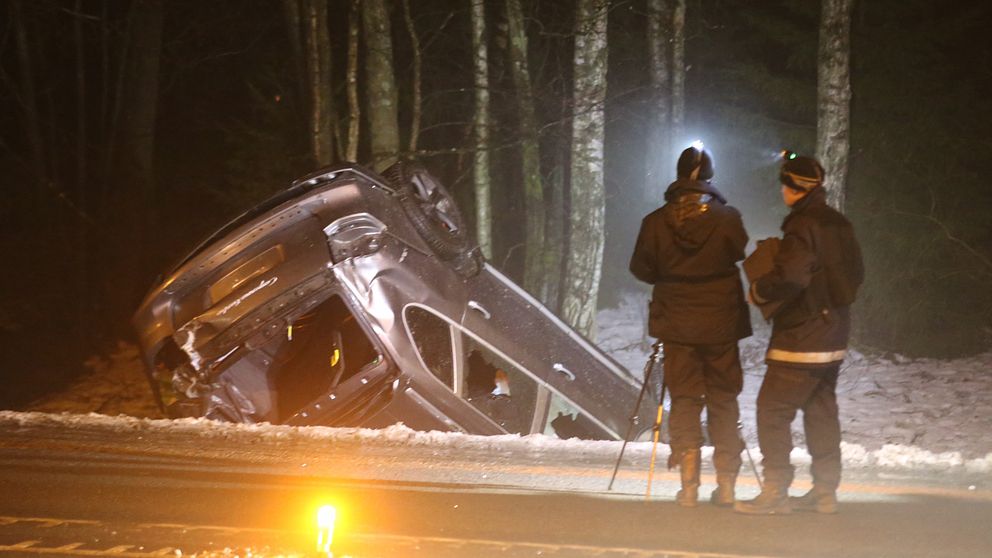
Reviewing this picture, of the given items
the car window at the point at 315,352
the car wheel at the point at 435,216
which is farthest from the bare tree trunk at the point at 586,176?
the car wheel at the point at 435,216

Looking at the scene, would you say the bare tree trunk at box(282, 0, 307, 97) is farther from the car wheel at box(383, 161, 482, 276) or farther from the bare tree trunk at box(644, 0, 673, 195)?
the car wheel at box(383, 161, 482, 276)

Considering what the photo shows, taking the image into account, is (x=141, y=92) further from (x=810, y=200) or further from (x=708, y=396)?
(x=810, y=200)

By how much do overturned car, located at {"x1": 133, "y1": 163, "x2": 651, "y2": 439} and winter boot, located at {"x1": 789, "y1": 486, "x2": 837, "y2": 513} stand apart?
2.43 metres

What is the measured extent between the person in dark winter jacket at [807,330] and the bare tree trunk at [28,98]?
545 inches

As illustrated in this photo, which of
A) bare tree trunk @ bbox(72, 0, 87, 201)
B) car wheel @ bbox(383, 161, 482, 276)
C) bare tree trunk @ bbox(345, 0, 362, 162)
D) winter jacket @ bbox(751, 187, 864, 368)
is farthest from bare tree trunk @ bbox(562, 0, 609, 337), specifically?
bare tree trunk @ bbox(72, 0, 87, 201)

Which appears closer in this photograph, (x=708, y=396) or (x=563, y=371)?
(x=708, y=396)

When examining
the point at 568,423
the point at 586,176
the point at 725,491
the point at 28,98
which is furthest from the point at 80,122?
the point at 725,491

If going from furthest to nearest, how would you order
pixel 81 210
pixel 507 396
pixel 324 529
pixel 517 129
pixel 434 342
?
pixel 81 210 < pixel 517 129 < pixel 507 396 < pixel 434 342 < pixel 324 529

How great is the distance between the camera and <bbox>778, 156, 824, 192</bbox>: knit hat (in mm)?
5730

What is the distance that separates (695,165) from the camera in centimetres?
593

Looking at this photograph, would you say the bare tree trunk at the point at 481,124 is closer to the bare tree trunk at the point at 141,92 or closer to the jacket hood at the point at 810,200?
the bare tree trunk at the point at 141,92

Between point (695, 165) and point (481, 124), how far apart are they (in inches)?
397

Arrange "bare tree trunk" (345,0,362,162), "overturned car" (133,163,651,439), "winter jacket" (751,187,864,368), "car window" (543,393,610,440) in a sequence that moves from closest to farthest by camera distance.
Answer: "winter jacket" (751,187,864,368) < "overturned car" (133,163,651,439) < "car window" (543,393,610,440) < "bare tree trunk" (345,0,362,162)

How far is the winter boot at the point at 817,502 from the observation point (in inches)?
233
